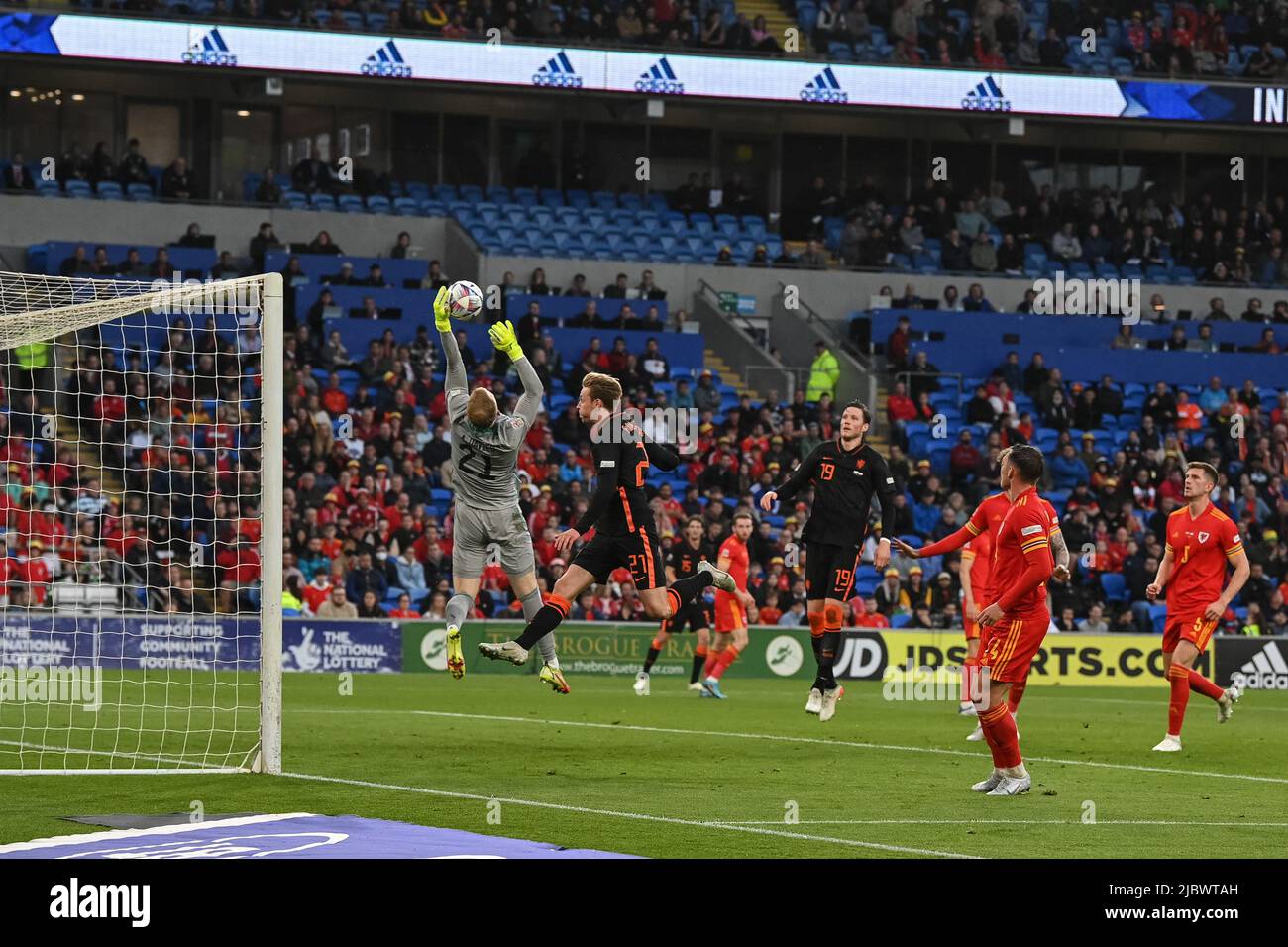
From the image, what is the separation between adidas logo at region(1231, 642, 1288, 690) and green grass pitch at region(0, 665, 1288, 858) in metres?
8.26

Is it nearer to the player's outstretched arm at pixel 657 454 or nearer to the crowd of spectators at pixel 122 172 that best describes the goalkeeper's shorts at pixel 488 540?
the player's outstretched arm at pixel 657 454

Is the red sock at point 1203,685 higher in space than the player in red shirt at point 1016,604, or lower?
lower

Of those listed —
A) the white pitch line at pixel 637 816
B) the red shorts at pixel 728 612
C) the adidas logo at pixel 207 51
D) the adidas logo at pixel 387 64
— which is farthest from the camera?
the adidas logo at pixel 387 64

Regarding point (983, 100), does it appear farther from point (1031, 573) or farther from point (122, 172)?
point (1031, 573)

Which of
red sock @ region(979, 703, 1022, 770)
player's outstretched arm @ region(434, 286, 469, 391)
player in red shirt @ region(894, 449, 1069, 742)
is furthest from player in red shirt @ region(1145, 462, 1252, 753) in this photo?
player's outstretched arm @ region(434, 286, 469, 391)

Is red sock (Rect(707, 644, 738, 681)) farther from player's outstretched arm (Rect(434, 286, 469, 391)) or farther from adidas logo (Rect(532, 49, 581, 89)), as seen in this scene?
adidas logo (Rect(532, 49, 581, 89))

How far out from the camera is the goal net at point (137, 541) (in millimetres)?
13555

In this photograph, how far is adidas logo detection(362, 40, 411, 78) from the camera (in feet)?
122

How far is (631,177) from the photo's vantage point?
43156 mm

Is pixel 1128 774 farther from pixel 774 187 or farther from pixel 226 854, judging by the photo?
pixel 774 187

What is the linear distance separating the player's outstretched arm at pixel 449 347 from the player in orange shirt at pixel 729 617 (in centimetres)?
895

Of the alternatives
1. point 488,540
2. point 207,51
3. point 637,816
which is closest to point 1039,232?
point 207,51

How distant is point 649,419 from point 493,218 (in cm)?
958

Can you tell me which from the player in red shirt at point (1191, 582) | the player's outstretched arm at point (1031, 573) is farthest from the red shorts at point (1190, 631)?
the player's outstretched arm at point (1031, 573)
